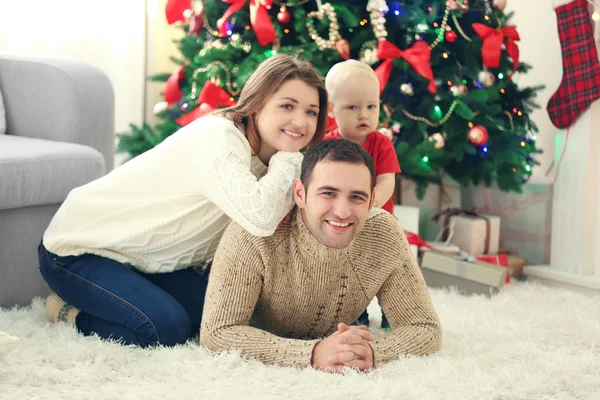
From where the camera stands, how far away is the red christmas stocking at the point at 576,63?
2883 millimetres

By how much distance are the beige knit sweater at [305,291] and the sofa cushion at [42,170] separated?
0.68m

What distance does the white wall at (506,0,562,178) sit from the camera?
12.4ft

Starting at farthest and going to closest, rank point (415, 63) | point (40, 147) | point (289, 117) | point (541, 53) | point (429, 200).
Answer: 1. point (541, 53)
2. point (429, 200)
3. point (415, 63)
4. point (40, 147)
5. point (289, 117)

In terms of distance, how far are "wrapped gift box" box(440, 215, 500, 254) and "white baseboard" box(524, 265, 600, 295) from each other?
17 centimetres

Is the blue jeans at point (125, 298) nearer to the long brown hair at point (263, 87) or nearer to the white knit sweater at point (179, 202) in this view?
the white knit sweater at point (179, 202)

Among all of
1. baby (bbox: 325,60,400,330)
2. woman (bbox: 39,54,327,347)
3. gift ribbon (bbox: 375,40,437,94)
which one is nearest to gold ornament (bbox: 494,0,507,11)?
gift ribbon (bbox: 375,40,437,94)

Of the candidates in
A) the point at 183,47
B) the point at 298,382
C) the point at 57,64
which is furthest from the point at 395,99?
the point at 298,382

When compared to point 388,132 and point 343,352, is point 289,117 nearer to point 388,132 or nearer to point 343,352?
point 343,352

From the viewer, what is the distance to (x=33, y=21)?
351 centimetres

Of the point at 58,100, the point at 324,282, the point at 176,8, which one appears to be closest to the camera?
the point at 324,282

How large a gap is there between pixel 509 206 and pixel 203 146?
1796mm

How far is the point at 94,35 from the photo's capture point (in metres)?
3.73

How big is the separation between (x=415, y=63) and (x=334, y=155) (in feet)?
4.12

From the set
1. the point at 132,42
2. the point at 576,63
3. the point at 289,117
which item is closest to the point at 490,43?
the point at 576,63
